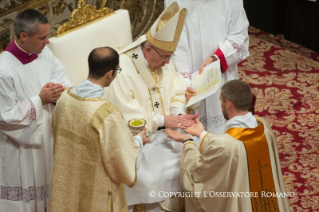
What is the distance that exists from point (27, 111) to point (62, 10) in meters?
1.32

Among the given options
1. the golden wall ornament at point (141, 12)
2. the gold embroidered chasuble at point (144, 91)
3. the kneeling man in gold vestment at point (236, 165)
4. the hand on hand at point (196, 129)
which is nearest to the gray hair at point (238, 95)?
the kneeling man in gold vestment at point (236, 165)

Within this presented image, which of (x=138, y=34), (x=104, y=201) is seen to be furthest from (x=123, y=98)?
(x=138, y=34)

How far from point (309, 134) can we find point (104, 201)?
127 inches

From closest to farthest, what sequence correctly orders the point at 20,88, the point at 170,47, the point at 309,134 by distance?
the point at 20,88 → the point at 170,47 → the point at 309,134

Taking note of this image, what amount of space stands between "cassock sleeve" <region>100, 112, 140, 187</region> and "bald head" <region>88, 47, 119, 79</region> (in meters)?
0.28

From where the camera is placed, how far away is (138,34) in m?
5.31

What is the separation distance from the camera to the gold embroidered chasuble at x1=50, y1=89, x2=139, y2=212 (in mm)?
3072

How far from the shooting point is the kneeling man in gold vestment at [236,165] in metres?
3.40

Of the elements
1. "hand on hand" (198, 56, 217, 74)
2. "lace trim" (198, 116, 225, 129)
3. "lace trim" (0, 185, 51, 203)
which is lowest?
"lace trim" (198, 116, 225, 129)

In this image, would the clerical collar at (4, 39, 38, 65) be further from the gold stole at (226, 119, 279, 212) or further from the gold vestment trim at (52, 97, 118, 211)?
the gold stole at (226, 119, 279, 212)

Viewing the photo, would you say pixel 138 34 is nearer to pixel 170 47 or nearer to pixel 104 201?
pixel 170 47

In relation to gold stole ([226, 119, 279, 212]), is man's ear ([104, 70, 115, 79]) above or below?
above

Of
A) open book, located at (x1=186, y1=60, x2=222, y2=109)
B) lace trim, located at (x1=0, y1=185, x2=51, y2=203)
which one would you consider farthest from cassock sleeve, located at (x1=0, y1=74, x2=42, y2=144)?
open book, located at (x1=186, y1=60, x2=222, y2=109)

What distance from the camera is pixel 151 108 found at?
425 centimetres
